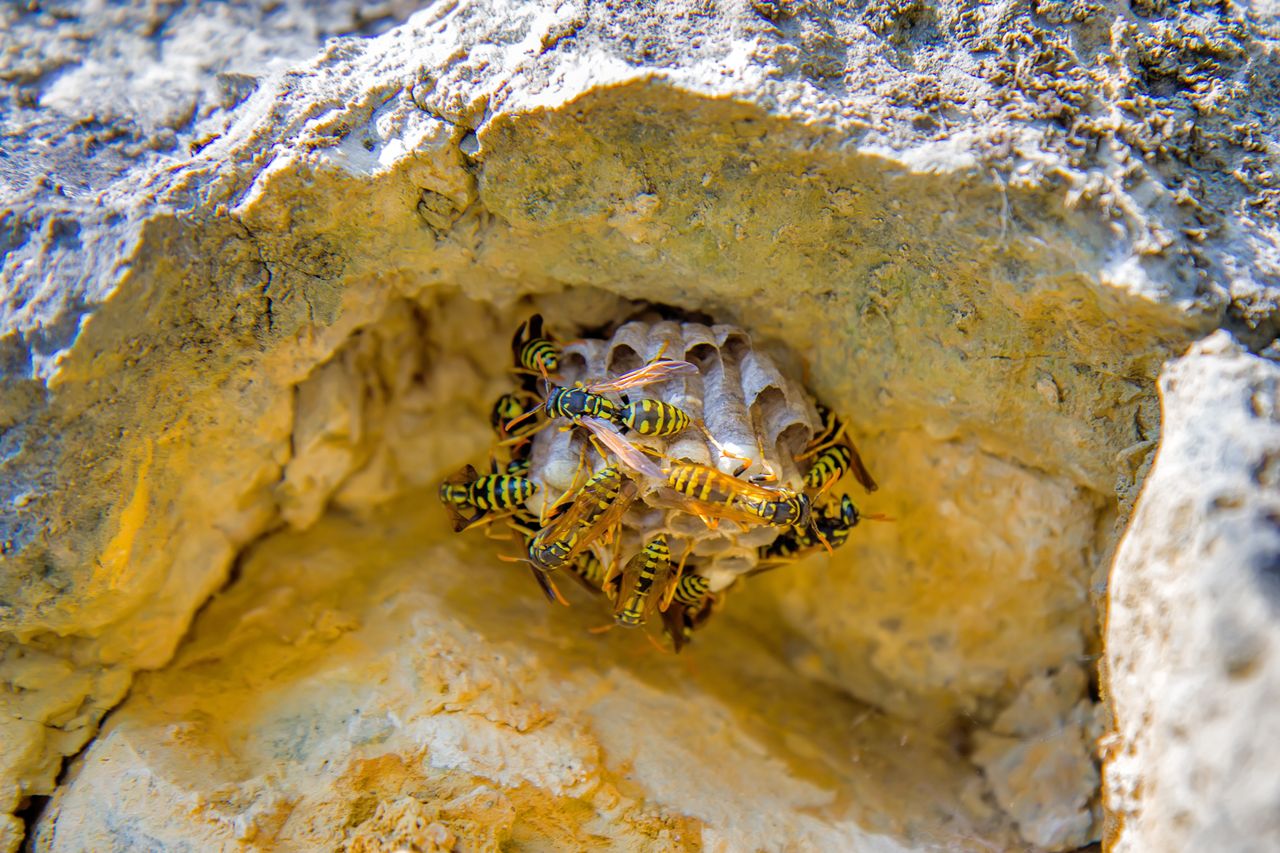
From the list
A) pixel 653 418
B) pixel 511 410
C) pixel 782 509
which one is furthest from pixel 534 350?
pixel 782 509

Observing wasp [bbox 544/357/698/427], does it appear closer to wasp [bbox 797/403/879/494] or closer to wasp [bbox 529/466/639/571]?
wasp [bbox 529/466/639/571]

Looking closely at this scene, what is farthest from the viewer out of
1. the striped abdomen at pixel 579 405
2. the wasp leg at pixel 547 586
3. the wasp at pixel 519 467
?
the wasp leg at pixel 547 586

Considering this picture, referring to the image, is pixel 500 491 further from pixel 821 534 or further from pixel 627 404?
pixel 821 534

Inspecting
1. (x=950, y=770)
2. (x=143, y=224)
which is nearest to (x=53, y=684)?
(x=143, y=224)

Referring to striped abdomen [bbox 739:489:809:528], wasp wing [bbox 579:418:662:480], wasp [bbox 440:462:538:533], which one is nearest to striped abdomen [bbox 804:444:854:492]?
striped abdomen [bbox 739:489:809:528]

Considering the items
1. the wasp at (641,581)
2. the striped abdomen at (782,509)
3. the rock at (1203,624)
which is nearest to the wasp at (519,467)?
the wasp at (641,581)

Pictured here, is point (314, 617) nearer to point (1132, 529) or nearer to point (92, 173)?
point (92, 173)

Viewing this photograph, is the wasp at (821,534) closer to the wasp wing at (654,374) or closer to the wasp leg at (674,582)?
the wasp leg at (674,582)
